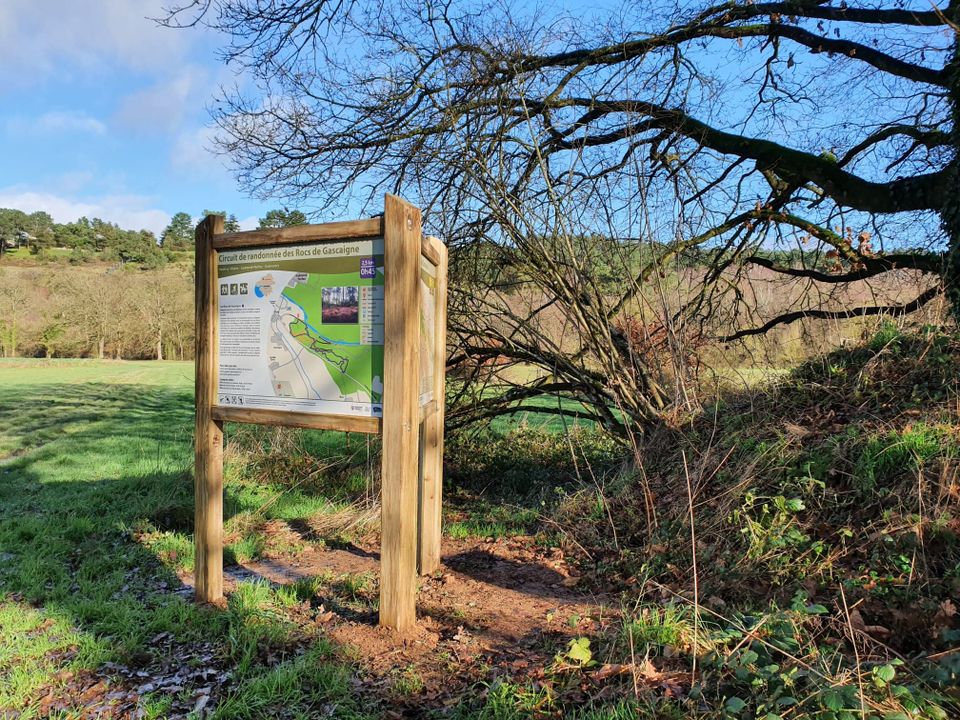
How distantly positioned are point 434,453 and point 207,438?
68.3 inches

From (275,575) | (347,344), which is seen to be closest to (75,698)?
(275,575)

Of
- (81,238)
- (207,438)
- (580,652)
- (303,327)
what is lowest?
(580,652)

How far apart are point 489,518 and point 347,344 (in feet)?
11.9

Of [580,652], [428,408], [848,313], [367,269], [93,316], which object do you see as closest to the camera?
[580,652]

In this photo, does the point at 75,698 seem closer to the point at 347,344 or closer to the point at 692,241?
the point at 347,344

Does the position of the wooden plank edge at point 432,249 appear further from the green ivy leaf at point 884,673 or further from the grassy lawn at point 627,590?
the green ivy leaf at point 884,673

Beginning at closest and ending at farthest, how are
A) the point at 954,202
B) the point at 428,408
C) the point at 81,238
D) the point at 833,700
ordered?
the point at 833,700, the point at 428,408, the point at 954,202, the point at 81,238

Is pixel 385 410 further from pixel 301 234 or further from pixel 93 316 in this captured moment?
pixel 93 316

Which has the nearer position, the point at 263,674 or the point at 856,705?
the point at 856,705

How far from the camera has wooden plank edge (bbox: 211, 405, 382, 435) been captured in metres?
3.42

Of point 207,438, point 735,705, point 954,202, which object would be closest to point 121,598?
point 207,438

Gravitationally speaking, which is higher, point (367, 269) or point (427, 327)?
point (367, 269)

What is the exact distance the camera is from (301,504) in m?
6.64

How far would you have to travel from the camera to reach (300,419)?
358cm
